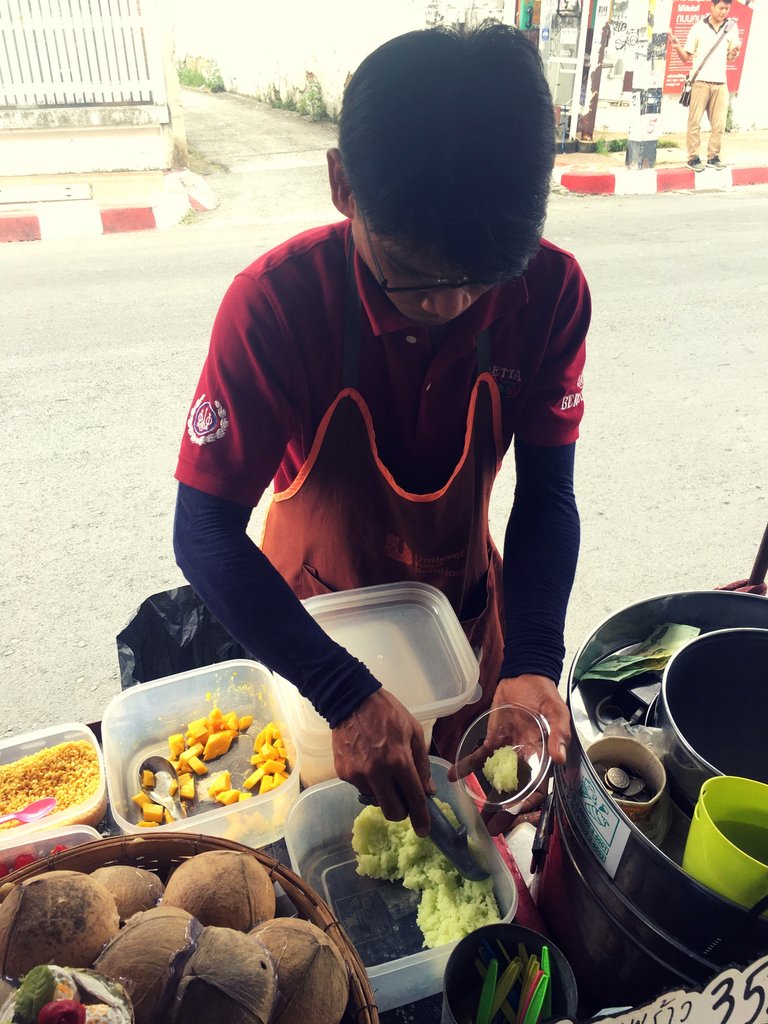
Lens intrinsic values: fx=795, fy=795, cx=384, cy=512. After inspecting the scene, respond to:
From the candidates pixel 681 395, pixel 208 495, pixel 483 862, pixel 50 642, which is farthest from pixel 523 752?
pixel 681 395

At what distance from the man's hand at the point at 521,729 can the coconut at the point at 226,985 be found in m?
0.49

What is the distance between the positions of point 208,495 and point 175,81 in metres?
9.43

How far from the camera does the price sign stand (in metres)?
0.78

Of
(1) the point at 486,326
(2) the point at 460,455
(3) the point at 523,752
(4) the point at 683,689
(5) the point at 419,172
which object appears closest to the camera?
(5) the point at 419,172

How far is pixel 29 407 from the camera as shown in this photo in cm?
433

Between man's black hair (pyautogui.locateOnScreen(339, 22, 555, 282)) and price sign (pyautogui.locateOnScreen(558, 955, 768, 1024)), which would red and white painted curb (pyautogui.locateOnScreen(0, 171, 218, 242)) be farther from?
price sign (pyautogui.locateOnScreen(558, 955, 768, 1024))

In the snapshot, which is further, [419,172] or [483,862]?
[483,862]

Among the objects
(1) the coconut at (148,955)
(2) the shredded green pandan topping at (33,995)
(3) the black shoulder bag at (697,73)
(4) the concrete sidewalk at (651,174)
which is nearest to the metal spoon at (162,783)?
(1) the coconut at (148,955)

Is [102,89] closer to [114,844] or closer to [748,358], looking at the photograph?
[748,358]

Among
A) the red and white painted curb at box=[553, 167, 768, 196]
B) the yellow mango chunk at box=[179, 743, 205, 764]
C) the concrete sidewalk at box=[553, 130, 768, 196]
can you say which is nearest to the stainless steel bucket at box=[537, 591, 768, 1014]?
the yellow mango chunk at box=[179, 743, 205, 764]

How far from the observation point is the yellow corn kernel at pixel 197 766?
1586 mm

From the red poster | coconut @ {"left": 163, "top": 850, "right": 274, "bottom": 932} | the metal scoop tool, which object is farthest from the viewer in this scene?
the red poster

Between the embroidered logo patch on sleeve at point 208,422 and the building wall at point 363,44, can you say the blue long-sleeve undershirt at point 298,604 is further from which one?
the building wall at point 363,44

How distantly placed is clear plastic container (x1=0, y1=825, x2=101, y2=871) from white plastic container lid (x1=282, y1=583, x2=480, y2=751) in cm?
44
